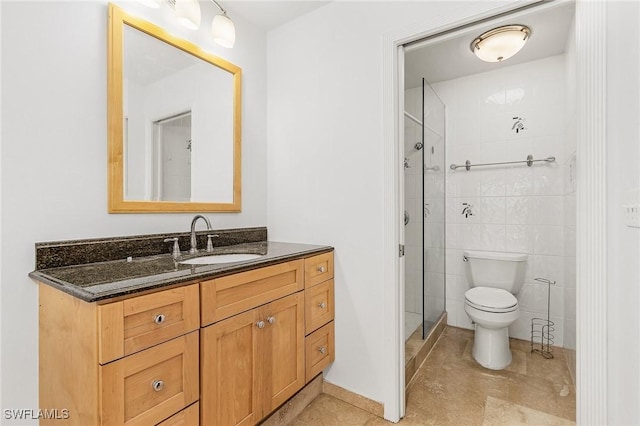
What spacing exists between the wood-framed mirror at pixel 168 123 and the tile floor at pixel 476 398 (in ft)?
4.45

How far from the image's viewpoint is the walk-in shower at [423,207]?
2.21 meters

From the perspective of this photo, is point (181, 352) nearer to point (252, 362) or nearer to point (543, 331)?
point (252, 362)

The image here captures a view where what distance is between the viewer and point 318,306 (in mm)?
1714

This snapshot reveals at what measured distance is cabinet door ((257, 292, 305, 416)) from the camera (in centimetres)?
136

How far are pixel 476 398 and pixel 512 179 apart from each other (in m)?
1.75

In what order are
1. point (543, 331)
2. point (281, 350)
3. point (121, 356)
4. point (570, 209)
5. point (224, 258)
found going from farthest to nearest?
point (543, 331) < point (570, 209) < point (224, 258) < point (281, 350) < point (121, 356)

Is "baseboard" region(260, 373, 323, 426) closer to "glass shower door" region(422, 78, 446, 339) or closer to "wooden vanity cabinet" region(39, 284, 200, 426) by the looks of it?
"wooden vanity cabinet" region(39, 284, 200, 426)

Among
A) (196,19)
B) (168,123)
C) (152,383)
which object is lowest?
(152,383)

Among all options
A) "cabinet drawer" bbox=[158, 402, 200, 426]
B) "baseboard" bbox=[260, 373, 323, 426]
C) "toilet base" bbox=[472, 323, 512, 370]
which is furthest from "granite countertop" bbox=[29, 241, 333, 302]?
"toilet base" bbox=[472, 323, 512, 370]

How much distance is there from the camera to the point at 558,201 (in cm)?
242

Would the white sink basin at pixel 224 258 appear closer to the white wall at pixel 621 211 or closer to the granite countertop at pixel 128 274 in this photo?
the granite countertop at pixel 128 274

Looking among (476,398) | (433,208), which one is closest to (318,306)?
(476,398)

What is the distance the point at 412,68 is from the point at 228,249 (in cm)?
210

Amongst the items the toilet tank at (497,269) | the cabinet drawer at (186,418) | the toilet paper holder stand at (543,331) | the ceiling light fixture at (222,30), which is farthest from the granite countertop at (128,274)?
the toilet paper holder stand at (543,331)
